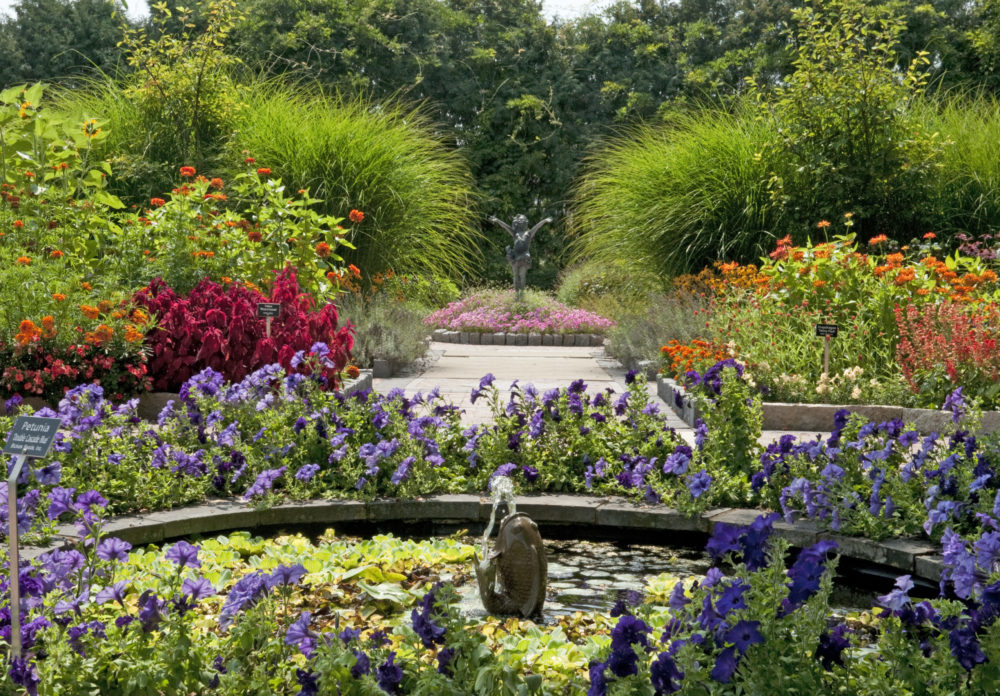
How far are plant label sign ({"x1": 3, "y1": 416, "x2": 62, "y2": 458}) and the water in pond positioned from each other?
1.27 metres

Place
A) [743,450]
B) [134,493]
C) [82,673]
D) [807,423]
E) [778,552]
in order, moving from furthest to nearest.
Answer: [807,423] → [743,450] → [134,493] → [82,673] → [778,552]

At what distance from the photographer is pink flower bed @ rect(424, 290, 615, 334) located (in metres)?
13.3

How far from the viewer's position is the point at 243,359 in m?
6.45

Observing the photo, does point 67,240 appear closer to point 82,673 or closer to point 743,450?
point 743,450

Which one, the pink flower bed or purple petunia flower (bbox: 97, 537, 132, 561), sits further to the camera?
the pink flower bed

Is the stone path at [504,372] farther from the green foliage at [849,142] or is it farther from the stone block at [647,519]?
the green foliage at [849,142]

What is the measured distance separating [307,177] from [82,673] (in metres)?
9.25

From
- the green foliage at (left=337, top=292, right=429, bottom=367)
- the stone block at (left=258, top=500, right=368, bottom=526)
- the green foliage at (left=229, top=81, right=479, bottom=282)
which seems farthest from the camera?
the green foliage at (left=229, top=81, right=479, bottom=282)

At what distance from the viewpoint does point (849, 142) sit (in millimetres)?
10398

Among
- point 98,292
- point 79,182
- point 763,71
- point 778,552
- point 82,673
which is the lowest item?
point 82,673

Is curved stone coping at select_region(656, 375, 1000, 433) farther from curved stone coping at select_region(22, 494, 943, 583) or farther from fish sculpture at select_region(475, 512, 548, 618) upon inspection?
fish sculpture at select_region(475, 512, 548, 618)

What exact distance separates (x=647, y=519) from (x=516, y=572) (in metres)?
1.10

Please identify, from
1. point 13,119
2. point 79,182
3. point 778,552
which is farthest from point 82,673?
point 13,119

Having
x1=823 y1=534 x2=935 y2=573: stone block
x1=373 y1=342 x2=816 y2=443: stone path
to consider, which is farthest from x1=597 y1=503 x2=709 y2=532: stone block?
x1=373 y1=342 x2=816 y2=443: stone path
